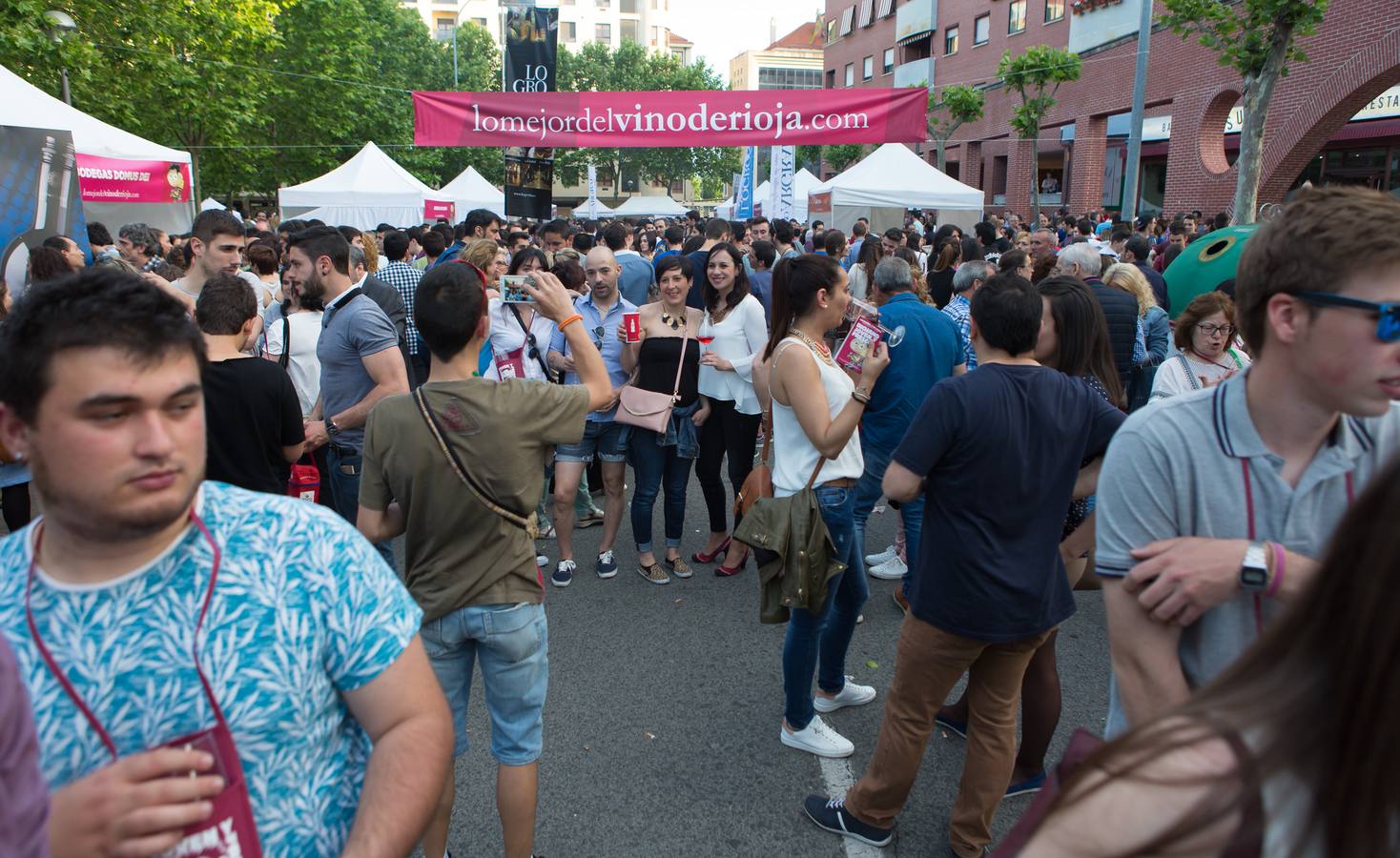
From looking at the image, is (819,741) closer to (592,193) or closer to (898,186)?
(898,186)

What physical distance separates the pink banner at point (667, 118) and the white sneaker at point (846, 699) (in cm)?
596

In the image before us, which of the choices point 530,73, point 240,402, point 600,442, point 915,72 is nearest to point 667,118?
point 530,73

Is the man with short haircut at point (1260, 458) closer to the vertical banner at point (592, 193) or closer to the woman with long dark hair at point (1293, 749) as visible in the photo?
the woman with long dark hair at point (1293, 749)

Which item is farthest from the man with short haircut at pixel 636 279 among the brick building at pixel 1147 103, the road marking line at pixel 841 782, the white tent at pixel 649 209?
the white tent at pixel 649 209

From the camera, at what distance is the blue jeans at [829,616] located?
339cm

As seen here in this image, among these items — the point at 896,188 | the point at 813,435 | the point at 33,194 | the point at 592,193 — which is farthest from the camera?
the point at 592,193

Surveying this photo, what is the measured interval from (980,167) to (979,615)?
38869mm

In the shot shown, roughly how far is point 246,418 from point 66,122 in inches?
307

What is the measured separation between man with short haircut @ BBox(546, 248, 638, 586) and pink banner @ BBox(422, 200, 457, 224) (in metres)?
13.9

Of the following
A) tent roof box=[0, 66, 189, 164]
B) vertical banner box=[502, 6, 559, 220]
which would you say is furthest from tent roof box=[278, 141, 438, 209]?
vertical banner box=[502, 6, 559, 220]

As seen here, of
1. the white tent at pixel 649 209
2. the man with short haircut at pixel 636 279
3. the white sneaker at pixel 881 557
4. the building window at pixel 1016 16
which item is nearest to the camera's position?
the white sneaker at pixel 881 557

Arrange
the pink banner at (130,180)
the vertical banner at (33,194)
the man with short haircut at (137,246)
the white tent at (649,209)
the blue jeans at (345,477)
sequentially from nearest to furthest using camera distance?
the blue jeans at (345,477) < the vertical banner at (33,194) < the man with short haircut at (137,246) < the pink banner at (130,180) < the white tent at (649,209)

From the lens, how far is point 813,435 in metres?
3.22

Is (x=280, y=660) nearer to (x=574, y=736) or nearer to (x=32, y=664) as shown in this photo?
(x=32, y=664)
